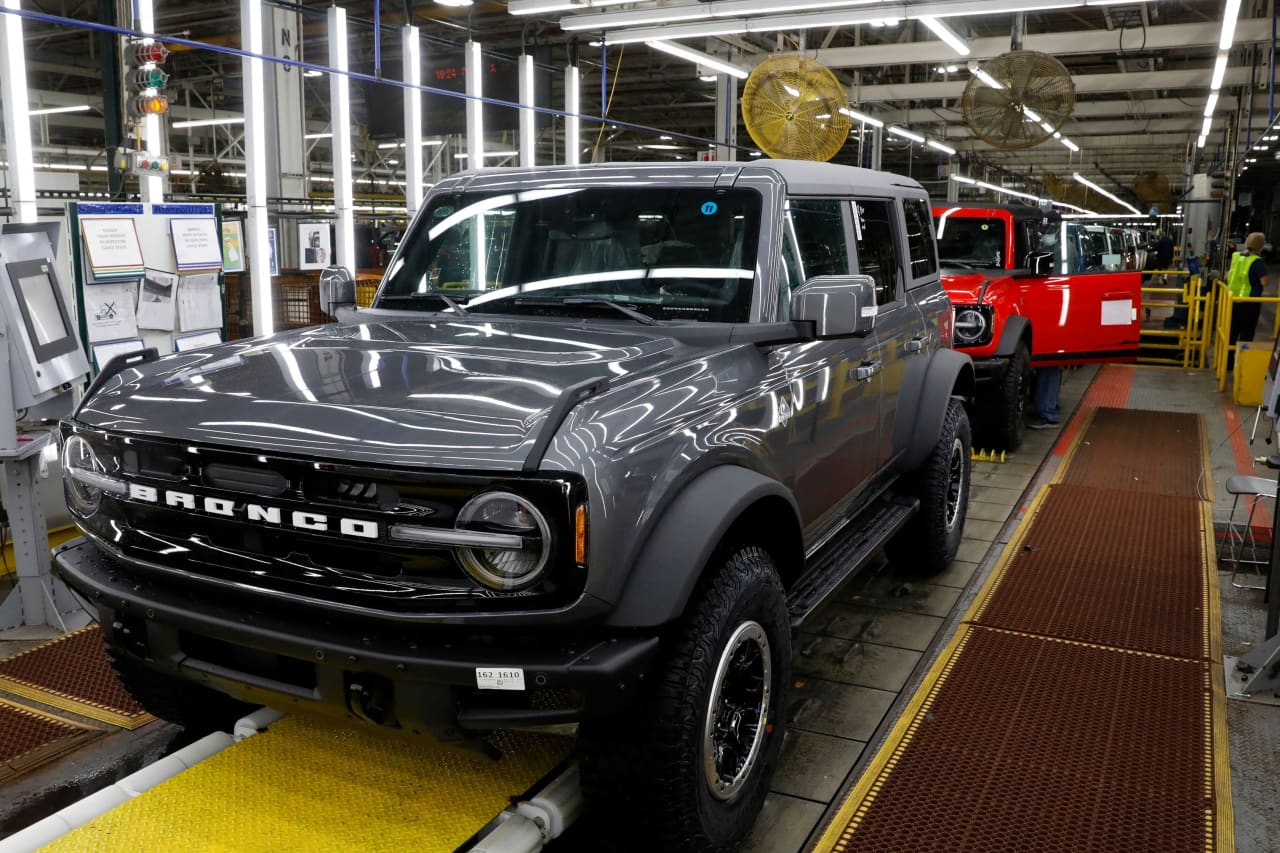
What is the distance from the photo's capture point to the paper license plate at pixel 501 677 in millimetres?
2158

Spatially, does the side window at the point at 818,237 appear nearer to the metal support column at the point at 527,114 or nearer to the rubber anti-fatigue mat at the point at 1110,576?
the rubber anti-fatigue mat at the point at 1110,576

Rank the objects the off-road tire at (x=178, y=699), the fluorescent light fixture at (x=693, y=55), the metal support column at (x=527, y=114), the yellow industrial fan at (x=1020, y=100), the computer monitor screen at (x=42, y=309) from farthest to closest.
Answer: the metal support column at (x=527, y=114), the fluorescent light fixture at (x=693, y=55), the yellow industrial fan at (x=1020, y=100), the computer monitor screen at (x=42, y=309), the off-road tire at (x=178, y=699)

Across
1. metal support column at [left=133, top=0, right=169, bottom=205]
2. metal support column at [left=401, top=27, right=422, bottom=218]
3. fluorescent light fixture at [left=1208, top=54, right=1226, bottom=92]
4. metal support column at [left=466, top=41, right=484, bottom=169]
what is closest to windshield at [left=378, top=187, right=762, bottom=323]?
metal support column at [left=133, top=0, right=169, bottom=205]

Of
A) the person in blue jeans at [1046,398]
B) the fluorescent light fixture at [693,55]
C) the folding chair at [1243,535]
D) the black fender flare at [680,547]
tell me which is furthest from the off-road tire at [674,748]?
the fluorescent light fixture at [693,55]

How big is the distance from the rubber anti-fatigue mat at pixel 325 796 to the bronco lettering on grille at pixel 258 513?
49 centimetres

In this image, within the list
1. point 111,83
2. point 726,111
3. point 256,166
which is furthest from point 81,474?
point 726,111

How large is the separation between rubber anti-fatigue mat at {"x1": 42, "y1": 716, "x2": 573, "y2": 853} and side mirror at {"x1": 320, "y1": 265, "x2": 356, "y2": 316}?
150 centimetres

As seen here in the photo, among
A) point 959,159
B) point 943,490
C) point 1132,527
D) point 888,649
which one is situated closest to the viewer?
point 888,649

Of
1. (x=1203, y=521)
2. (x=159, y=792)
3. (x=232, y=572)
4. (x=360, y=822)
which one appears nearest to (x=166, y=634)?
(x=232, y=572)

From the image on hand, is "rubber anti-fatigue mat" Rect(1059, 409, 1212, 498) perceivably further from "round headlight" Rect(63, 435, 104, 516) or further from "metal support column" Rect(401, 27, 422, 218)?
"round headlight" Rect(63, 435, 104, 516)

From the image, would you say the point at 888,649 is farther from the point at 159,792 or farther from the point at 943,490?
the point at 159,792

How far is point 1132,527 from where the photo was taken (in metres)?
6.06

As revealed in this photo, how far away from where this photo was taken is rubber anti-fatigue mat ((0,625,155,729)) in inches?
147

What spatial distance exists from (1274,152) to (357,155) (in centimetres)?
1898
